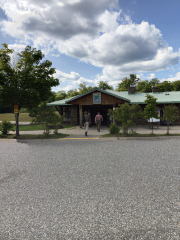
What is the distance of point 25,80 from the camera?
1402 centimetres

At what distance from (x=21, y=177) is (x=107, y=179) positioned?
261 cm

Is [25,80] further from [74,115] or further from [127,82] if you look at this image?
[127,82]

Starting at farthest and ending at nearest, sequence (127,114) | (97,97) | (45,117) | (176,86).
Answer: (176,86), (97,97), (45,117), (127,114)

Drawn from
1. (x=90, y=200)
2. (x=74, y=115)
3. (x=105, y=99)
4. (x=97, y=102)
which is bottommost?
(x=90, y=200)

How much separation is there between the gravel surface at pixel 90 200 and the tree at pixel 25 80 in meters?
8.34

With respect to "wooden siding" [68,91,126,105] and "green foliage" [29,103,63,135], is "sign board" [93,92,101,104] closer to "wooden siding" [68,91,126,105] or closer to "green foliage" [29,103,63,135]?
"wooden siding" [68,91,126,105]

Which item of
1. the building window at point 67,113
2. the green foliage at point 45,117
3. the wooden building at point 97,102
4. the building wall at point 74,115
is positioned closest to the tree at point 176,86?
the wooden building at point 97,102

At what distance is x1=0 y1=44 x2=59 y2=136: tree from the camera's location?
1365 centimetres

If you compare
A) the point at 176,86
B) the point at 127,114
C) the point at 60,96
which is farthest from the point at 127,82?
the point at 127,114

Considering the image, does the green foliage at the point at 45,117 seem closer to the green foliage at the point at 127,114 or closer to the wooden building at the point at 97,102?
the green foliage at the point at 127,114

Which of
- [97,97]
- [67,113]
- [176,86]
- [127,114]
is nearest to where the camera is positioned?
[127,114]

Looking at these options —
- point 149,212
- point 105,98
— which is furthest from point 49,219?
point 105,98

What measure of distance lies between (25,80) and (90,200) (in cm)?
1246

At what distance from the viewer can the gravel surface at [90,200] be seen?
290cm
